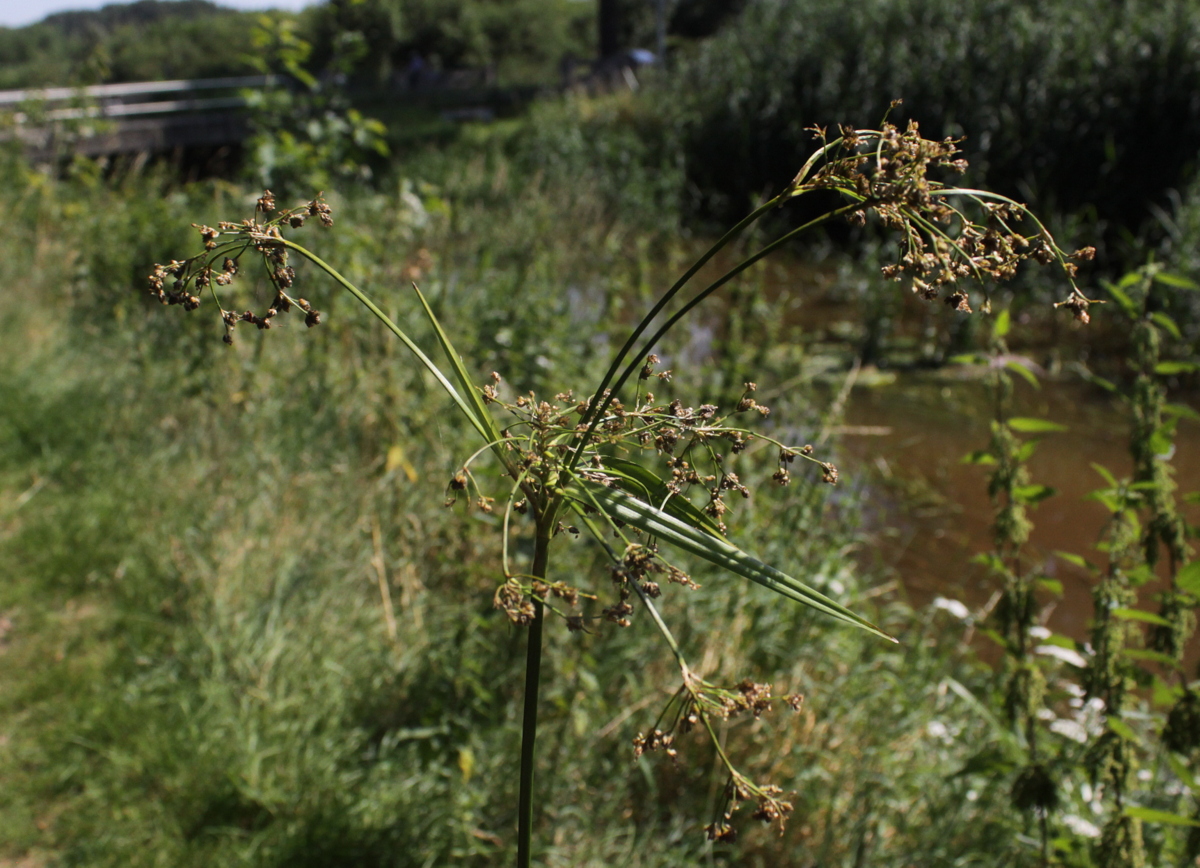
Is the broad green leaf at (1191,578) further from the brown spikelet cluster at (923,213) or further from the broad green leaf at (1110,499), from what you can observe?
the brown spikelet cluster at (923,213)

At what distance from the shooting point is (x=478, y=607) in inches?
121

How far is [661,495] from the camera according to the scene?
86 cm

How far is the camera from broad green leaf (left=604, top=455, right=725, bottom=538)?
835 mm

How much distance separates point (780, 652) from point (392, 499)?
166 centimetres

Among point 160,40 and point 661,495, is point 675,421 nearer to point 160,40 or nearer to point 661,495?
point 661,495

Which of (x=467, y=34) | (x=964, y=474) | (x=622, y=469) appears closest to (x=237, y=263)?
(x=622, y=469)

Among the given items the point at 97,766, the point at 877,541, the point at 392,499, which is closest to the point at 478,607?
the point at 392,499

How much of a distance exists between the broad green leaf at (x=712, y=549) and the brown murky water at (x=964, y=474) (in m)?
3.78

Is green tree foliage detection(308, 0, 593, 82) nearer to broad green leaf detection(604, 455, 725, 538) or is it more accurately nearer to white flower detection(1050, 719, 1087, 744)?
white flower detection(1050, 719, 1087, 744)

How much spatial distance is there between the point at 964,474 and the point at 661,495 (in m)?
6.26

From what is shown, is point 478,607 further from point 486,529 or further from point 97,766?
point 97,766

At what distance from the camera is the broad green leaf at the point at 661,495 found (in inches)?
32.9

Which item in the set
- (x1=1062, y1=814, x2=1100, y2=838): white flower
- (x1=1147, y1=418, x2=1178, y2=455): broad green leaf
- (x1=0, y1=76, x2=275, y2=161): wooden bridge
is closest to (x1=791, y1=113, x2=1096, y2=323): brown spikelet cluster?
(x1=1147, y1=418, x2=1178, y2=455): broad green leaf

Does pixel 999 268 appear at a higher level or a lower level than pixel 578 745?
higher
